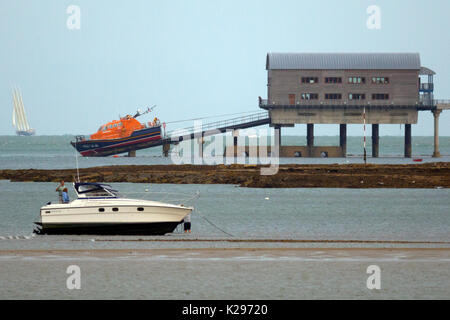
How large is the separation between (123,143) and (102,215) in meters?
82.1

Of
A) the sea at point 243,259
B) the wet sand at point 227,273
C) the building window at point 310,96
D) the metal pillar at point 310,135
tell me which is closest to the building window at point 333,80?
the building window at point 310,96

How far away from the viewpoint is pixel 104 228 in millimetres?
33094

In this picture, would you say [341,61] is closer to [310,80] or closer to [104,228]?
[310,80]

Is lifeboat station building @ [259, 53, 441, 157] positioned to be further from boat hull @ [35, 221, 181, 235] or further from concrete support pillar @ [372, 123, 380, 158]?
boat hull @ [35, 221, 181, 235]

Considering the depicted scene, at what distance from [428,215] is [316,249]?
20.2 m

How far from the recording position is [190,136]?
10550 centimetres

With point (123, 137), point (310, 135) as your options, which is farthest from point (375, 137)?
point (123, 137)

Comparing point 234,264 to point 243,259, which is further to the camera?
point 243,259

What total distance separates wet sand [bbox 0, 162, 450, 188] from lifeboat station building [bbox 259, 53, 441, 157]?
68.4ft

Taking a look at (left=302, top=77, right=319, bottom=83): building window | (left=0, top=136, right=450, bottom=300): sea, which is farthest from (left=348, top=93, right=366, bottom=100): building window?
(left=0, top=136, right=450, bottom=300): sea

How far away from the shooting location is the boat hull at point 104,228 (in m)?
33.1
